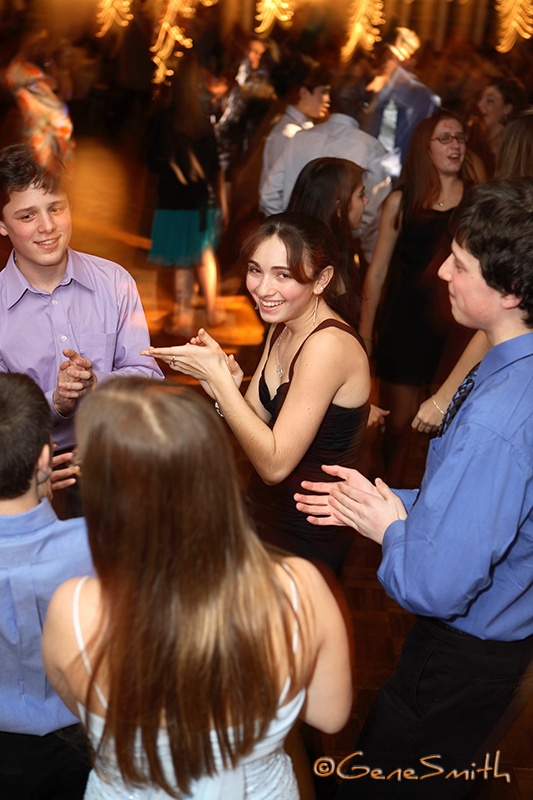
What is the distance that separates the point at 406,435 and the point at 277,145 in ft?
6.07

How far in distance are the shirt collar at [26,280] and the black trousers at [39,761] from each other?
1.15 meters

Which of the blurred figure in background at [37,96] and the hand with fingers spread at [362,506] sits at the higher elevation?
the hand with fingers spread at [362,506]

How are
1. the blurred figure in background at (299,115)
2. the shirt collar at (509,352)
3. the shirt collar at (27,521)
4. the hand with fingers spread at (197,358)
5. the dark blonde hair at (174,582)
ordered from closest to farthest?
the dark blonde hair at (174,582) → the shirt collar at (27,521) → the shirt collar at (509,352) → the hand with fingers spread at (197,358) → the blurred figure in background at (299,115)

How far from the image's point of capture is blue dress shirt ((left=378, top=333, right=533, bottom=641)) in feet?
4.61

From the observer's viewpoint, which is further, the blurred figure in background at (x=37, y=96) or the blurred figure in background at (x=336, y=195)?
the blurred figure in background at (x=37, y=96)

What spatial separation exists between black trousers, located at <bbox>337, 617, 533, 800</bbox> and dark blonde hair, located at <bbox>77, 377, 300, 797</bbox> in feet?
1.88

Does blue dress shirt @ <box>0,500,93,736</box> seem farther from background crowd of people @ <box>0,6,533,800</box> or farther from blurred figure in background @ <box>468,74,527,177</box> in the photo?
blurred figure in background @ <box>468,74,527,177</box>

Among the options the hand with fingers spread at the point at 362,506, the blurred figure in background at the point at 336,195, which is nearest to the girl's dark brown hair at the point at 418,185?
the blurred figure in background at the point at 336,195

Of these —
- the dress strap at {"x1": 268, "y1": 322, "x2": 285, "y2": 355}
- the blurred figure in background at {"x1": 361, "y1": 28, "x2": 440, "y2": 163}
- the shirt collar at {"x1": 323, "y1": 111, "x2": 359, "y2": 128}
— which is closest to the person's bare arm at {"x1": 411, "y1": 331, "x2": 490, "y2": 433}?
the dress strap at {"x1": 268, "y1": 322, "x2": 285, "y2": 355}

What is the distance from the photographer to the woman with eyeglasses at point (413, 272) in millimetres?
3277

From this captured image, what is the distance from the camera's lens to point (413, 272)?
10.9ft

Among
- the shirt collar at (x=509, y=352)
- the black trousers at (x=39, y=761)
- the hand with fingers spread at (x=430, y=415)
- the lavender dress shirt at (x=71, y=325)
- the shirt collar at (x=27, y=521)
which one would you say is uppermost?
the shirt collar at (x=509, y=352)

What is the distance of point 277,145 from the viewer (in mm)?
4410

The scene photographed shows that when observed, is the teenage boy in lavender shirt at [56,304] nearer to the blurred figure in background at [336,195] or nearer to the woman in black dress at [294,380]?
the woman in black dress at [294,380]
